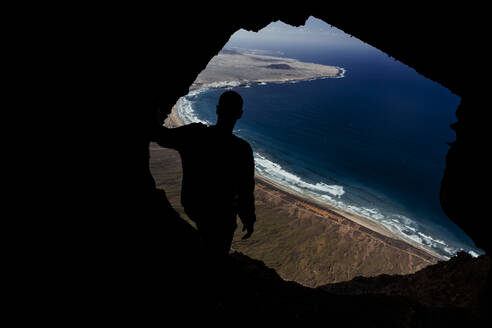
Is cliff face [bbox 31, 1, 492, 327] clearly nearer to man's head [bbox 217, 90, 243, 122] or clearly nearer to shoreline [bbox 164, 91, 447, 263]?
man's head [bbox 217, 90, 243, 122]

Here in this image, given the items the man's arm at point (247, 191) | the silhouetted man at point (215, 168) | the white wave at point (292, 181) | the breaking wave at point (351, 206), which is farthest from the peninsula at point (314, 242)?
the silhouetted man at point (215, 168)

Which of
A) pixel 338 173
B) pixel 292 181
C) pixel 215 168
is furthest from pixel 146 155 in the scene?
pixel 338 173

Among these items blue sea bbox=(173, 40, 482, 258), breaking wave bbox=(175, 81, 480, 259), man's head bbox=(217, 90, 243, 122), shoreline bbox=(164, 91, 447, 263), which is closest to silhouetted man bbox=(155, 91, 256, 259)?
man's head bbox=(217, 90, 243, 122)

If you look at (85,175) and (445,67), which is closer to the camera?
(85,175)

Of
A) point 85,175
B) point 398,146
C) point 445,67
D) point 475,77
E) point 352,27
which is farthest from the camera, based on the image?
point 398,146

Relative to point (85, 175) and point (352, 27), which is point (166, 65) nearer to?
point (85, 175)

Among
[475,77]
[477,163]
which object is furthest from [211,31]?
[477,163]

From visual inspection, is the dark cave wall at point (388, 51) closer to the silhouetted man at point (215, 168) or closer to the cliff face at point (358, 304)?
the silhouetted man at point (215, 168)

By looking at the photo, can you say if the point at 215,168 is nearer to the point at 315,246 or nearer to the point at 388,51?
the point at 388,51
